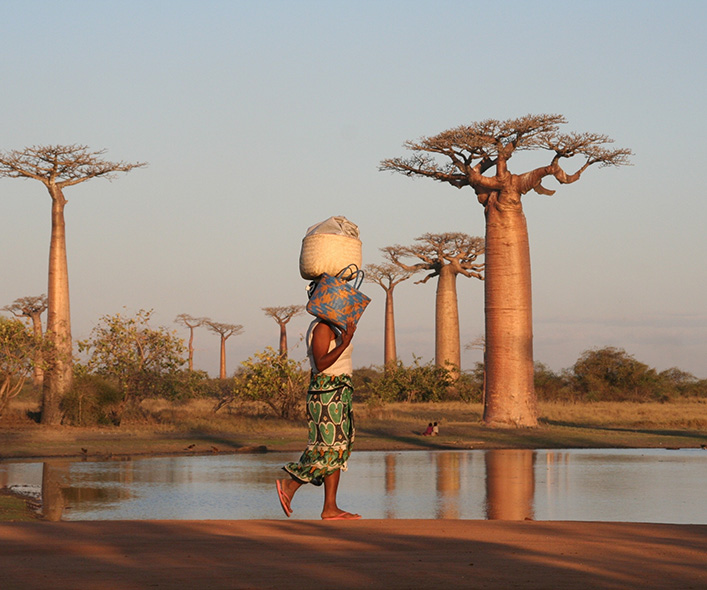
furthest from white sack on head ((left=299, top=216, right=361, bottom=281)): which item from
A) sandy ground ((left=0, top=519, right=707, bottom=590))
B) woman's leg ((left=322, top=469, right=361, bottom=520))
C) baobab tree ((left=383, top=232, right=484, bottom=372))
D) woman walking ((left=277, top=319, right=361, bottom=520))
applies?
baobab tree ((left=383, top=232, right=484, bottom=372))

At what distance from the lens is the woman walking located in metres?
5.45

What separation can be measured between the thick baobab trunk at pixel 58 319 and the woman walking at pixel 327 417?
15.4 metres

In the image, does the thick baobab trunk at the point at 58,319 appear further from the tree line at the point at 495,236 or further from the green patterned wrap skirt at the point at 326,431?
the green patterned wrap skirt at the point at 326,431

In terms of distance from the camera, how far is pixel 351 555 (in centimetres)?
380

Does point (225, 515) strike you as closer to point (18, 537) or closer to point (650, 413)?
point (18, 537)

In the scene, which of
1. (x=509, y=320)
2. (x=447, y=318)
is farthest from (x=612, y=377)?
(x=509, y=320)

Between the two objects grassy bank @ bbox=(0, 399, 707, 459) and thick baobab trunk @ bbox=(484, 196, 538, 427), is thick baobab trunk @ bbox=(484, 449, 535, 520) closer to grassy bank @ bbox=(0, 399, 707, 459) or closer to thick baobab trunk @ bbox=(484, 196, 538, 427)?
grassy bank @ bbox=(0, 399, 707, 459)

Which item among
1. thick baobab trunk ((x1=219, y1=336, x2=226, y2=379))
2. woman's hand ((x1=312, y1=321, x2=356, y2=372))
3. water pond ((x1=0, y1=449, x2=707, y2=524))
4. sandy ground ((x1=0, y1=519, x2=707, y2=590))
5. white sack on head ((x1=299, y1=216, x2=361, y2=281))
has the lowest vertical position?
water pond ((x1=0, y1=449, x2=707, y2=524))

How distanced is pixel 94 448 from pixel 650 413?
18390mm

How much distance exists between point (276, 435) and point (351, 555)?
13588mm

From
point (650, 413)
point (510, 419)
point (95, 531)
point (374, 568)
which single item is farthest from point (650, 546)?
point (650, 413)

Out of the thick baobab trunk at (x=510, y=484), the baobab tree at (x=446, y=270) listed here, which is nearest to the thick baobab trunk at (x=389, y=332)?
the baobab tree at (x=446, y=270)

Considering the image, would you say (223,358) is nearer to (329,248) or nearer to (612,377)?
(612,377)

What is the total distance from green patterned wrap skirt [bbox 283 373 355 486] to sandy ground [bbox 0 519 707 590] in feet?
2.05
